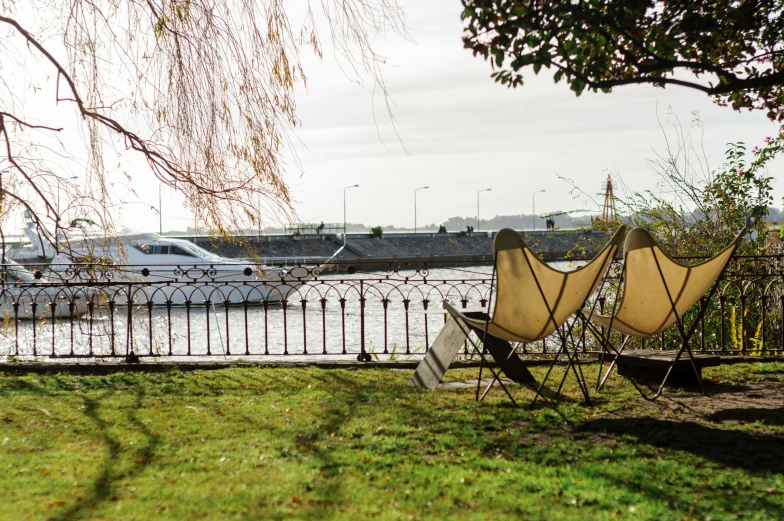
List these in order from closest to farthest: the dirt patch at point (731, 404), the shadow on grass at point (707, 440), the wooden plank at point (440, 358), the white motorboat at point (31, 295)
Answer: the shadow on grass at point (707, 440)
the dirt patch at point (731, 404)
the wooden plank at point (440, 358)
the white motorboat at point (31, 295)

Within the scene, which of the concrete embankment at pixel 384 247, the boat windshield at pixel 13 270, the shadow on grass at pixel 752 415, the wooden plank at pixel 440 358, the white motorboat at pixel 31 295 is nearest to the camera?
the shadow on grass at pixel 752 415

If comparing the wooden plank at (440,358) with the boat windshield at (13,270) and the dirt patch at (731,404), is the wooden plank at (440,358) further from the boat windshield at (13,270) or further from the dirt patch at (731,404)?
the boat windshield at (13,270)

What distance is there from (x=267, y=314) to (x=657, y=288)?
15985mm

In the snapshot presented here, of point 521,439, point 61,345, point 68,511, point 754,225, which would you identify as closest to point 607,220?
point 754,225

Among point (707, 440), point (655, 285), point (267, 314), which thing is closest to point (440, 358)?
point (655, 285)

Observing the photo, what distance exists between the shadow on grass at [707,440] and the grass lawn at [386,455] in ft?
0.06

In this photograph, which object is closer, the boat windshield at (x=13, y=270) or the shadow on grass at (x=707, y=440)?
the shadow on grass at (x=707, y=440)

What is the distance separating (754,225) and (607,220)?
211 centimetres

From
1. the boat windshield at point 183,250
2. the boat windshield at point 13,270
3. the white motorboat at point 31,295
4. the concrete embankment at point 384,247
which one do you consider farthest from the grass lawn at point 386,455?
the concrete embankment at point 384,247

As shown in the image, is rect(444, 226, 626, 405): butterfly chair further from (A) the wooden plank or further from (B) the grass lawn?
(A) the wooden plank

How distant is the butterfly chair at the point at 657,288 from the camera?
5824 millimetres

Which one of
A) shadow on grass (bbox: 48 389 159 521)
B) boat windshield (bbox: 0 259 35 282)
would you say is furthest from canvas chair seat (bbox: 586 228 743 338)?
boat windshield (bbox: 0 259 35 282)

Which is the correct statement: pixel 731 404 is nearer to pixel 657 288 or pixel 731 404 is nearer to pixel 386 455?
pixel 657 288

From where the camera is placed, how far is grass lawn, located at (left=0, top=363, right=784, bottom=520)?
3600 millimetres
